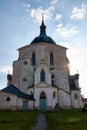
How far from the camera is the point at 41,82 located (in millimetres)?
35375

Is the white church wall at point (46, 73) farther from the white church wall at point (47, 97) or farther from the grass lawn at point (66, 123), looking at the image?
the grass lawn at point (66, 123)

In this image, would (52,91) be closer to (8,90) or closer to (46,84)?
(46,84)

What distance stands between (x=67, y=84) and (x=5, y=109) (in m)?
14.6

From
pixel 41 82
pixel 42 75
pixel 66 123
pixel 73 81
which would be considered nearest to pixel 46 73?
pixel 42 75

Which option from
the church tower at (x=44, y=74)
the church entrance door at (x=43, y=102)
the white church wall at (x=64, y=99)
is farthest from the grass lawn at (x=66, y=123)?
the white church wall at (x=64, y=99)

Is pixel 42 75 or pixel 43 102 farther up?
pixel 42 75

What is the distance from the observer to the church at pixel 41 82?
3416 cm

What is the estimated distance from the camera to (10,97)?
108ft

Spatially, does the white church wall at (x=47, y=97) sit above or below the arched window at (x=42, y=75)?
below

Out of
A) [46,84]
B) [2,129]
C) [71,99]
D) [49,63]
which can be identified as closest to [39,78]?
[46,84]

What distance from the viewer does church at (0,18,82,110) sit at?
1345 inches

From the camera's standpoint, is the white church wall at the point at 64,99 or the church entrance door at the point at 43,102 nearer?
the church entrance door at the point at 43,102

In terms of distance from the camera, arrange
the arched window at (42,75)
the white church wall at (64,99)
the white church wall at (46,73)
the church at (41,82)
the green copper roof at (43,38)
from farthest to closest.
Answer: the green copper roof at (43,38)
the white church wall at (64,99)
the arched window at (42,75)
the white church wall at (46,73)
the church at (41,82)

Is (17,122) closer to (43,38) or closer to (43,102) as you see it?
(43,102)
